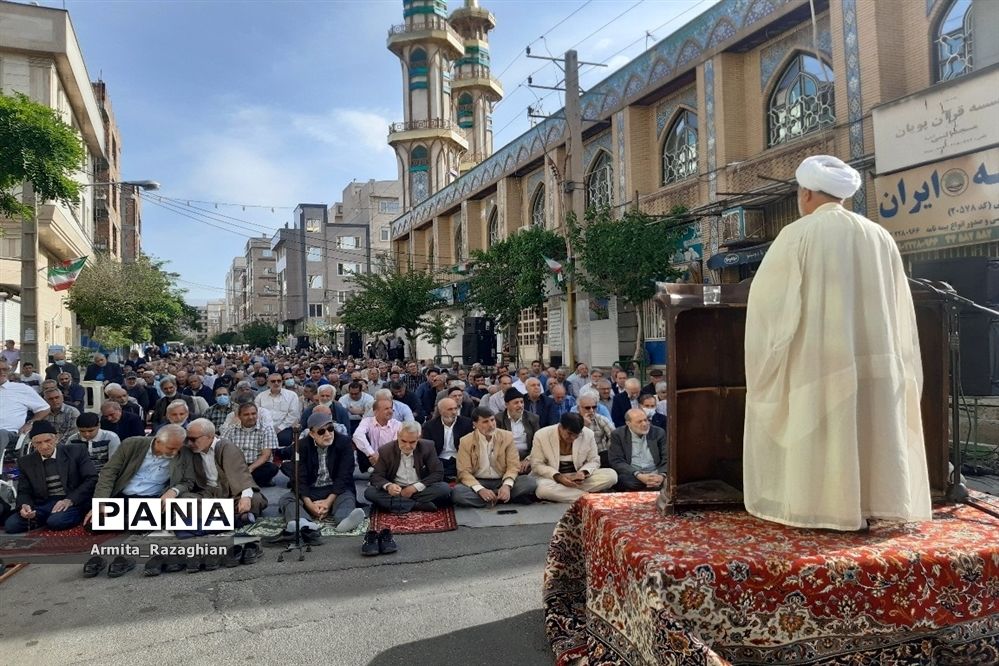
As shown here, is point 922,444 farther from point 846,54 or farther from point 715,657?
point 846,54

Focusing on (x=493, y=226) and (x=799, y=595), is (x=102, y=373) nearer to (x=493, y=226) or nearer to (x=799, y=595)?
(x=799, y=595)

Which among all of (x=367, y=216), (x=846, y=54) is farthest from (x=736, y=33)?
(x=367, y=216)

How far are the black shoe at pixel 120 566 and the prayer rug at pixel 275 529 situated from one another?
3.18 feet

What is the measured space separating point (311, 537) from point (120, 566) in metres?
1.36

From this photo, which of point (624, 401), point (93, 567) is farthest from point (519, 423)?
point (93, 567)

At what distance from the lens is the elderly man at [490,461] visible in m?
7.02

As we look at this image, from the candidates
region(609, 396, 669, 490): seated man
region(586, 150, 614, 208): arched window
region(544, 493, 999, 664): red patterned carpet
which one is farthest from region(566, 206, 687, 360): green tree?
region(544, 493, 999, 664): red patterned carpet

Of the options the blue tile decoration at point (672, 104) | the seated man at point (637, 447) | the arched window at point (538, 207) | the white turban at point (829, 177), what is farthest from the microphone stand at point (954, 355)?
the arched window at point (538, 207)

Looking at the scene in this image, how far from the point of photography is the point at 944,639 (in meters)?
2.62

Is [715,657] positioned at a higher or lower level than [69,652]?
higher

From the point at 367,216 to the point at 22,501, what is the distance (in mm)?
57704

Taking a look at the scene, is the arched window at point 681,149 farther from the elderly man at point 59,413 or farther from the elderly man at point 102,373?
the elderly man at point 59,413

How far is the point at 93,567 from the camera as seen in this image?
194 inches

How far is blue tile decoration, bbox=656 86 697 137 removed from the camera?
1634cm
